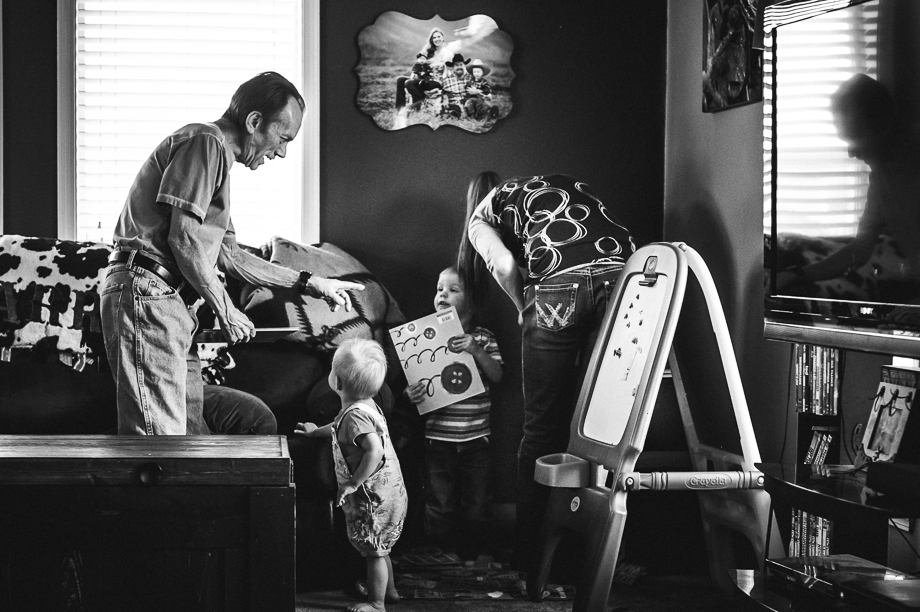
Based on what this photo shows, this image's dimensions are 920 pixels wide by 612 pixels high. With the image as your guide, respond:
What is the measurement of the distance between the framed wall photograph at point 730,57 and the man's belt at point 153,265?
193cm

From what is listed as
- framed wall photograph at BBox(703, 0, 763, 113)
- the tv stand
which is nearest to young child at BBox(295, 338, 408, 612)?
the tv stand

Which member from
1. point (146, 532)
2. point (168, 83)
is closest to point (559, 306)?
point (146, 532)

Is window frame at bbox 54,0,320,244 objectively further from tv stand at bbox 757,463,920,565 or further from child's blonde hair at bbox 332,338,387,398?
tv stand at bbox 757,463,920,565

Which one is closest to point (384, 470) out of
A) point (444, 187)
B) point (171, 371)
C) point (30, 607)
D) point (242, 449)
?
point (171, 371)

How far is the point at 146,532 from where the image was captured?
168cm

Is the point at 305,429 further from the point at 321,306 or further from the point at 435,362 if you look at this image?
the point at 435,362

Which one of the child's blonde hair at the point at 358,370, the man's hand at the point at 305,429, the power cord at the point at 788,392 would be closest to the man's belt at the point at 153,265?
the child's blonde hair at the point at 358,370

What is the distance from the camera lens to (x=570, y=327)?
9.55ft

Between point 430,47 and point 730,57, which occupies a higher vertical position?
point 430,47

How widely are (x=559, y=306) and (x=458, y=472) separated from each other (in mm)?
886

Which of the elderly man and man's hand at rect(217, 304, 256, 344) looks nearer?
the elderly man

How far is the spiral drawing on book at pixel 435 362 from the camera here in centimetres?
343

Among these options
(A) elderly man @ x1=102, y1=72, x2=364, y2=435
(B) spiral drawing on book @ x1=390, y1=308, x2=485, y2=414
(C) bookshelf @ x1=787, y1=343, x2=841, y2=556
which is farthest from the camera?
→ (B) spiral drawing on book @ x1=390, y1=308, x2=485, y2=414

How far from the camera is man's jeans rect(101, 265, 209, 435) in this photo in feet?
7.98
